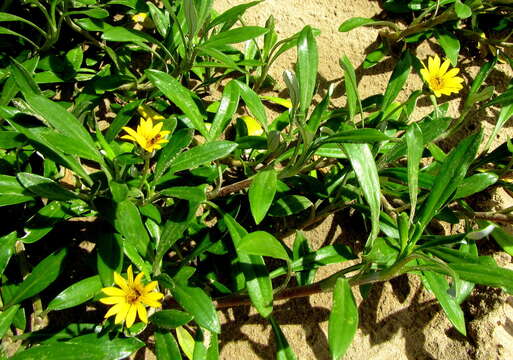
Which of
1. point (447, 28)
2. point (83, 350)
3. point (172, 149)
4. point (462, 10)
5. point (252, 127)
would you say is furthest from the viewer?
point (447, 28)

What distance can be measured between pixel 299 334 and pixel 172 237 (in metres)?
0.62

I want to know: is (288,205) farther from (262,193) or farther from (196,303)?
(196,303)

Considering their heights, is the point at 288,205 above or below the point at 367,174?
below

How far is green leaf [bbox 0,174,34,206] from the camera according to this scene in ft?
4.59

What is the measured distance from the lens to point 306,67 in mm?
1591

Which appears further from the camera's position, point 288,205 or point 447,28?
point 447,28

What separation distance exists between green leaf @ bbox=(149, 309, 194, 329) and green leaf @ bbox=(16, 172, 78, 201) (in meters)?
0.41

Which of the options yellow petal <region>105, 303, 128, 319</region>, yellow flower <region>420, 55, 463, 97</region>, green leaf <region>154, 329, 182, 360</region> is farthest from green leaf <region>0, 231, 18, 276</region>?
yellow flower <region>420, 55, 463, 97</region>

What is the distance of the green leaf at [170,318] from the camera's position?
4.33ft

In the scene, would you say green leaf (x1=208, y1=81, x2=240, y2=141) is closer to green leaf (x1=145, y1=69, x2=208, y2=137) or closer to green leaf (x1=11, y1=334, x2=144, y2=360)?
green leaf (x1=145, y1=69, x2=208, y2=137)

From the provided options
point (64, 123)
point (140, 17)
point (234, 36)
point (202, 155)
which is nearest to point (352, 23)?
point (234, 36)

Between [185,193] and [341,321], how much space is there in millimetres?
549

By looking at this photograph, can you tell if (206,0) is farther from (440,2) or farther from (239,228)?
(440,2)


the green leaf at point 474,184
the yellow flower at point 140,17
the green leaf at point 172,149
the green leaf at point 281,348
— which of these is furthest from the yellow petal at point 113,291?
the yellow flower at point 140,17
